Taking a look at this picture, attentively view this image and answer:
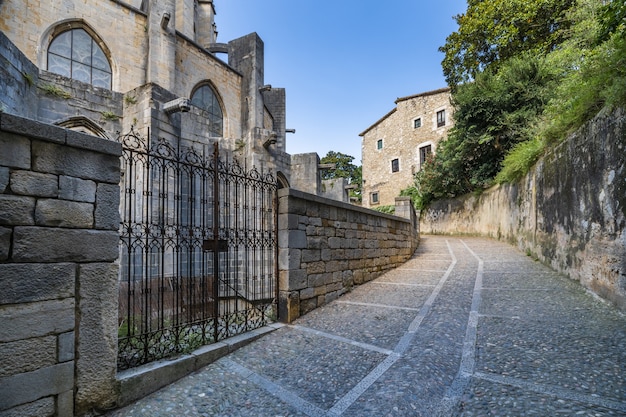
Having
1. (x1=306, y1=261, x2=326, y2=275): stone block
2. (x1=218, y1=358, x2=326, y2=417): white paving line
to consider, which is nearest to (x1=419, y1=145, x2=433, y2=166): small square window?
(x1=306, y1=261, x2=326, y2=275): stone block

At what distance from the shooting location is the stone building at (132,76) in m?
7.18

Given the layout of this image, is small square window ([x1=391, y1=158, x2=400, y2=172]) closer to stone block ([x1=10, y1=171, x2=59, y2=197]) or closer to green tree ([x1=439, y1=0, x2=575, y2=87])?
green tree ([x1=439, y1=0, x2=575, y2=87])

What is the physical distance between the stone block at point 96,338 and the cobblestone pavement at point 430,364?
24cm

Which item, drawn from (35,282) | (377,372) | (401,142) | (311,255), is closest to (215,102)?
(311,255)

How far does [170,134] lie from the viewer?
793cm

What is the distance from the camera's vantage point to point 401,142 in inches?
1026

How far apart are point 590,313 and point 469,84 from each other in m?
12.7

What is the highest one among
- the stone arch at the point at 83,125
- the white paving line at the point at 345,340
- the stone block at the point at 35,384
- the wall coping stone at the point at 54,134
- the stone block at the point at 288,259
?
the stone arch at the point at 83,125

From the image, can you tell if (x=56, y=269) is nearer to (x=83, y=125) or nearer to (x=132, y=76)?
(x=83, y=125)

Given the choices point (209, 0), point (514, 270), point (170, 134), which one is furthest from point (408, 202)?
point (209, 0)

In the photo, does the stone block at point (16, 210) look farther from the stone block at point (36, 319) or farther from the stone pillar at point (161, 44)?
the stone pillar at point (161, 44)

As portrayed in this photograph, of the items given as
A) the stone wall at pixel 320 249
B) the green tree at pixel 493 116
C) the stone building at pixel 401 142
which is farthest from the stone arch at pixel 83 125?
the stone building at pixel 401 142

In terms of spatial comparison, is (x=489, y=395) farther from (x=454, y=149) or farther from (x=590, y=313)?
(x=454, y=149)

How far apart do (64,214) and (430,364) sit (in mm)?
3462
